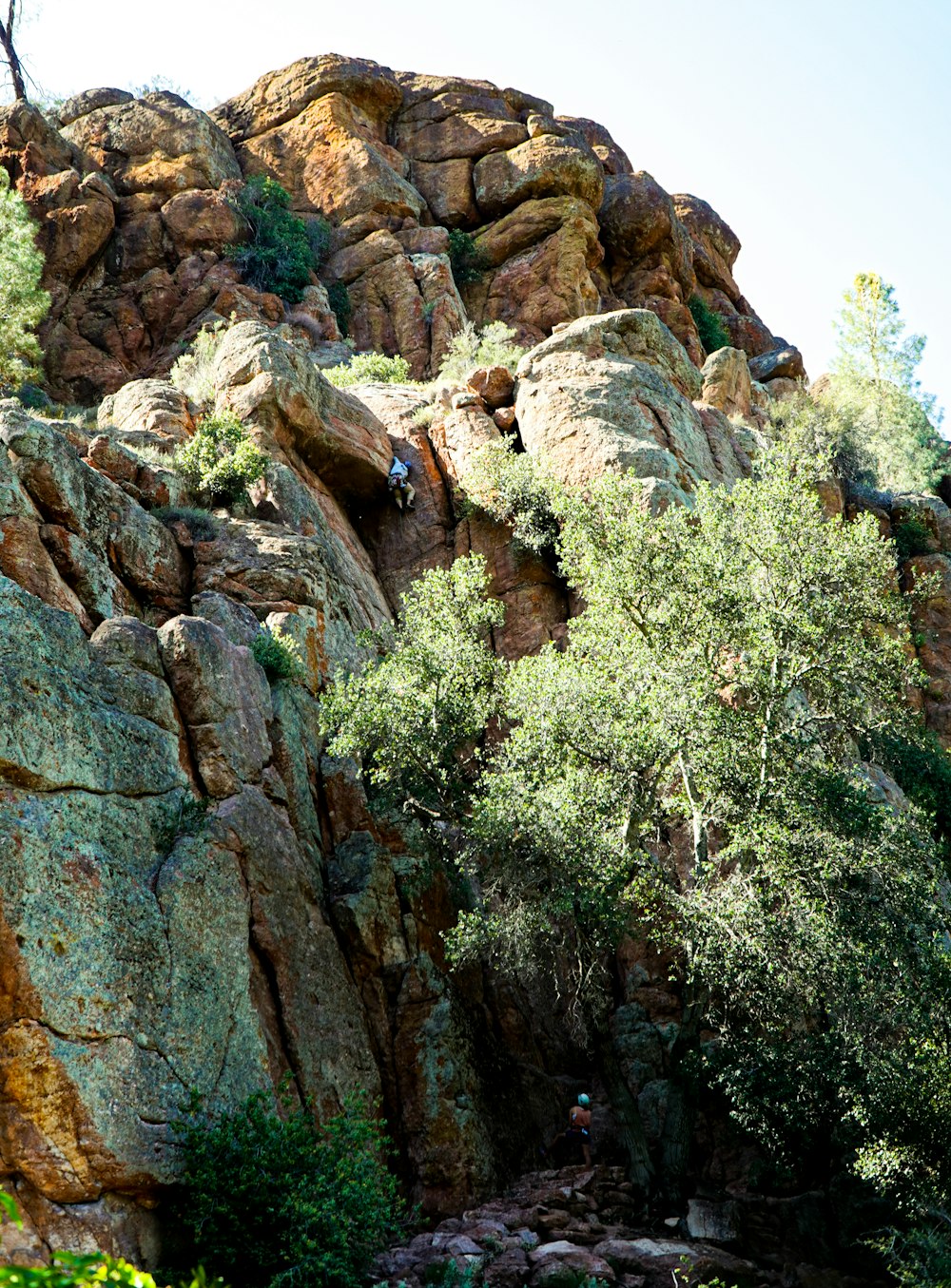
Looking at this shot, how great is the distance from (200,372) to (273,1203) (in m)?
24.9

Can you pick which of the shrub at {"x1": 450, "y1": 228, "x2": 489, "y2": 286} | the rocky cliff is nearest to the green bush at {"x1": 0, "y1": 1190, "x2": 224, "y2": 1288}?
the rocky cliff

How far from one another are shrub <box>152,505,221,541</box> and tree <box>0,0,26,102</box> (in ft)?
121

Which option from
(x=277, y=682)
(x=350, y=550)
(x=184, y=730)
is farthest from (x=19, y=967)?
(x=350, y=550)

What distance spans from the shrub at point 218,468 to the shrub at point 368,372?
11.5m

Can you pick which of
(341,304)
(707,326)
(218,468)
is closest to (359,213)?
(341,304)

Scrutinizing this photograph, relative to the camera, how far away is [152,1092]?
38.5ft

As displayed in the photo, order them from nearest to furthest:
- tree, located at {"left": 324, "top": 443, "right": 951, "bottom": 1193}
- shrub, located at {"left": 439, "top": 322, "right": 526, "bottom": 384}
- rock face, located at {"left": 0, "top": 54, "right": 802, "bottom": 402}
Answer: tree, located at {"left": 324, "top": 443, "right": 951, "bottom": 1193} < shrub, located at {"left": 439, "top": 322, "right": 526, "bottom": 384} < rock face, located at {"left": 0, "top": 54, "right": 802, "bottom": 402}

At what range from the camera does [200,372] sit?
31359mm

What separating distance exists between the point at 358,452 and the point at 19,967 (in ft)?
66.2

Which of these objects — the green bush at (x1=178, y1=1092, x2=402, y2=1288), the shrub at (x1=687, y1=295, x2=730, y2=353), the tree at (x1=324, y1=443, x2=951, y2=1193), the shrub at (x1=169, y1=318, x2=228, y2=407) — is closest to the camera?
the green bush at (x1=178, y1=1092, x2=402, y2=1288)

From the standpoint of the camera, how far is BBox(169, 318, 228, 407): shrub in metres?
30.3

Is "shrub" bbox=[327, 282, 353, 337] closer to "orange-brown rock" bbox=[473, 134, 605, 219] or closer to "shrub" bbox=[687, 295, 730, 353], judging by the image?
"orange-brown rock" bbox=[473, 134, 605, 219]

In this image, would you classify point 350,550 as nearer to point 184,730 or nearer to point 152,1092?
point 184,730

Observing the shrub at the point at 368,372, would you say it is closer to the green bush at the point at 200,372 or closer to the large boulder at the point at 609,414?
the green bush at the point at 200,372
